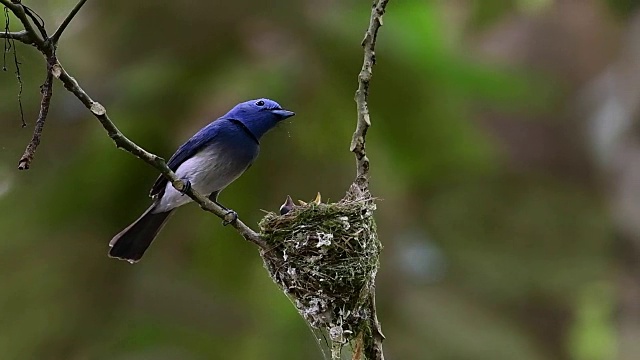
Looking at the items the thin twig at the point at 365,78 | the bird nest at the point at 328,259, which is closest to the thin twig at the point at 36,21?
the thin twig at the point at 365,78

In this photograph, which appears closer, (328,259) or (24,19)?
(24,19)

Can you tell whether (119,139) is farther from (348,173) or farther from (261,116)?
(348,173)

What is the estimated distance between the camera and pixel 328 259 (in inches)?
102

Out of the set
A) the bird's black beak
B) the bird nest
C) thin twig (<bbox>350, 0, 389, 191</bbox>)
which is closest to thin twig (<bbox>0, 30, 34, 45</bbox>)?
thin twig (<bbox>350, 0, 389, 191</bbox>)

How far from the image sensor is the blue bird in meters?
2.85

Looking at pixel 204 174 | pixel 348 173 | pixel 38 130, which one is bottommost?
pixel 38 130

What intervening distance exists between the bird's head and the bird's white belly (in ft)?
0.44

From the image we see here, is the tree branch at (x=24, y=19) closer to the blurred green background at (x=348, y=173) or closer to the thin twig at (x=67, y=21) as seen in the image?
the thin twig at (x=67, y=21)

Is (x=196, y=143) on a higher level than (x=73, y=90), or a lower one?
higher

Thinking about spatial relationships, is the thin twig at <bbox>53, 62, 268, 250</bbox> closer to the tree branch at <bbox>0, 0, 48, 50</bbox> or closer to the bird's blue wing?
the tree branch at <bbox>0, 0, 48, 50</bbox>

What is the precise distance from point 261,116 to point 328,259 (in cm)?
56

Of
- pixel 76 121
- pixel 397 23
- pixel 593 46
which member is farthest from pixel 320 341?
pixel 593 46

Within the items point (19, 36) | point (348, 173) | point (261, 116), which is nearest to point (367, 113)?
point (261, 116)

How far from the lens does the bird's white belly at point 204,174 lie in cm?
287
